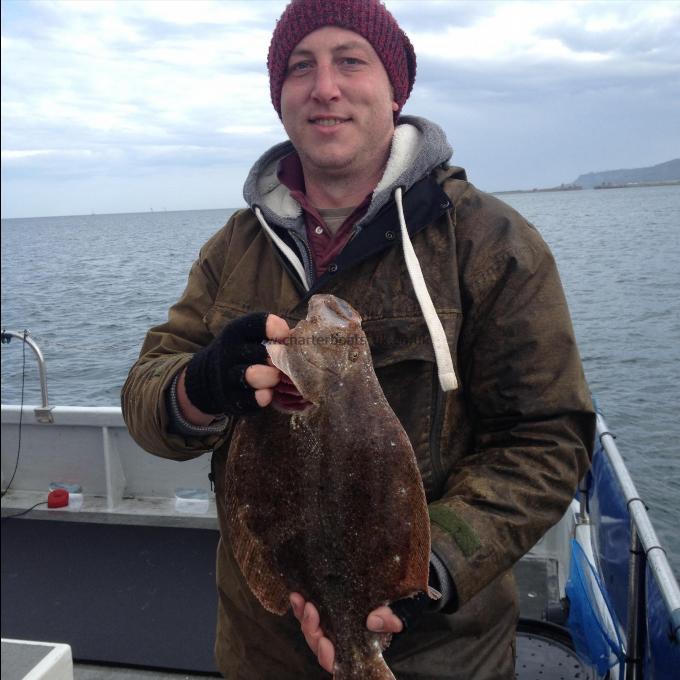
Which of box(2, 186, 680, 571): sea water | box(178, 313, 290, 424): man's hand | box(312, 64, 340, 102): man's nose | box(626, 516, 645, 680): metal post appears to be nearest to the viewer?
box(178, 313, 290, 424): man's hand

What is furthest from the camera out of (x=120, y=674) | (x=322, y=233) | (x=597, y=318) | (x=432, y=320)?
(x=597, y=318)

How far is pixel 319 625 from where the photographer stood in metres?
1.99

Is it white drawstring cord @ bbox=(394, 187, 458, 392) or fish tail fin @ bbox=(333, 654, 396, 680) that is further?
white drawstring cord @ bbox=(394, 187, 458, 392)

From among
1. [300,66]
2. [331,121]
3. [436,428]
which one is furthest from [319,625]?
[300,66]

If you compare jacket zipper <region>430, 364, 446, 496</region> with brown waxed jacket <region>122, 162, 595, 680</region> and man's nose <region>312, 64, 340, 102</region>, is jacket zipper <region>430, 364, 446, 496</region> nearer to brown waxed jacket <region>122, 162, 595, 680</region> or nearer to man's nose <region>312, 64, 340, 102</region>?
brown waxed jacket <region>122, 162, 595, 680</region>

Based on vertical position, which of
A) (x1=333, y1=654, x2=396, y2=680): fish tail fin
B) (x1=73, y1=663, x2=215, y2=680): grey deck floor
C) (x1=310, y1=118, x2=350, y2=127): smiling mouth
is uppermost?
(x1=310, y1=118, x2=350, y2=127): smiling mouth

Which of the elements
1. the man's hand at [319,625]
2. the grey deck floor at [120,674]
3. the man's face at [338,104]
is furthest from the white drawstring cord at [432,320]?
the grey deck floor at [120,674]

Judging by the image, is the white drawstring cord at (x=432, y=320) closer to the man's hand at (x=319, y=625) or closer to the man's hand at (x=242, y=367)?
the man's hand at (x=242, y=367)

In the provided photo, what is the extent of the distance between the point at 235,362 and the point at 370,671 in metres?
0.92

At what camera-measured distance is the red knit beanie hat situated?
2.44m

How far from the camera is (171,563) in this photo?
5.50 m

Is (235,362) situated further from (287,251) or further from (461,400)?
(461,400)

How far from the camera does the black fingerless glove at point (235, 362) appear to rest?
1992mm

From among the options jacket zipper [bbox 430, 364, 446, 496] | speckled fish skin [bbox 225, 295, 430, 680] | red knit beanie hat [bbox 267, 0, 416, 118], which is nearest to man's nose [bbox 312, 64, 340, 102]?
red knit beanie hat [bbox 267, 0, 416, 118]
